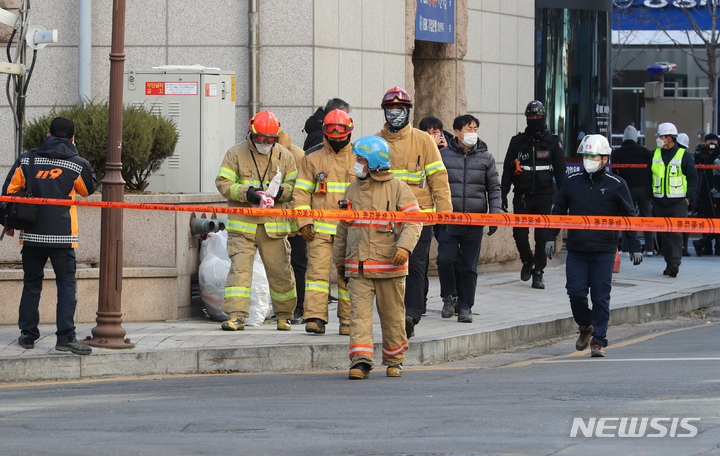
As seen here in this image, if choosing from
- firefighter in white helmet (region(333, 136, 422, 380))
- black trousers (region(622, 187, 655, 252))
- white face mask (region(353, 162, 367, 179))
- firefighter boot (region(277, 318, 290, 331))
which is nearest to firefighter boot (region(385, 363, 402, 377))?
firefighter in white helmet (region(333, 136, 422, 380))

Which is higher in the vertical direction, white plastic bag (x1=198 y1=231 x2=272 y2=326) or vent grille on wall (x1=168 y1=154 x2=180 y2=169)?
vent grille on wall (x1=168 y1=154 x2=180 y2=169)

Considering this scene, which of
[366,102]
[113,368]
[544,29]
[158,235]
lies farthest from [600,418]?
[544,29]

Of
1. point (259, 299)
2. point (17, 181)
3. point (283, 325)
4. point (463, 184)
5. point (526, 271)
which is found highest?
point (463, 184)

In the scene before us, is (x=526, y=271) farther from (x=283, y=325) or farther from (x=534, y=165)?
(x=283, y=325)

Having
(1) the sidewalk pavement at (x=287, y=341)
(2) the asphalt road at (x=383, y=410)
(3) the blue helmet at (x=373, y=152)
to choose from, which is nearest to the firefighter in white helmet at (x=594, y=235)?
(2) the asphalt road at (x=383, y=410)

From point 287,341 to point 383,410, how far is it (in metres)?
2.47

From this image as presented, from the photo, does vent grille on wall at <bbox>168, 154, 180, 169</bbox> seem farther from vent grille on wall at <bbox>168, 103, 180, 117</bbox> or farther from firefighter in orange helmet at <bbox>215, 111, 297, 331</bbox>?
firefighter in orange helmet at <bbox>215, 111, 297, 331</bbox>

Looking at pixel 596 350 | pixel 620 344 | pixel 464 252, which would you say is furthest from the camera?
pixel 464 252

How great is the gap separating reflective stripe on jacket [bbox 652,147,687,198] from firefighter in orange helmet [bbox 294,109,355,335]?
7161 mm

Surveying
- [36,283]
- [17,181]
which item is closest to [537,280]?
[36,283]

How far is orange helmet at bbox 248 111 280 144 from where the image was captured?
31.0 ft

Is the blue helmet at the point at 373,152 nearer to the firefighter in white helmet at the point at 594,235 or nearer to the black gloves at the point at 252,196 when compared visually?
the black gloves at the point at 252,196

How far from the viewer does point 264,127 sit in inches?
371

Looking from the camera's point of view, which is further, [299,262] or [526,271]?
[526,271]
